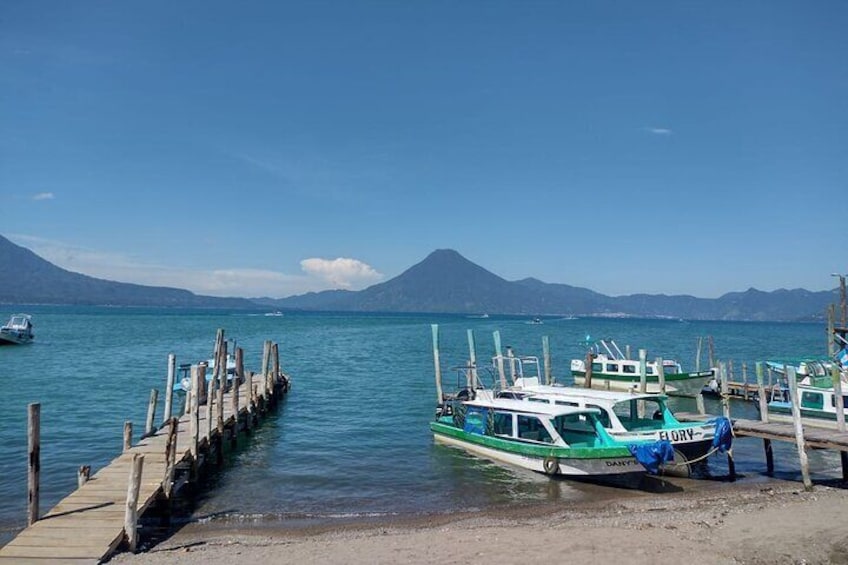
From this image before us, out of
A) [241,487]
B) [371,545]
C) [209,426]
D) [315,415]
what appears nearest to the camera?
[371,545]

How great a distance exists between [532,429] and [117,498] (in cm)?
1261

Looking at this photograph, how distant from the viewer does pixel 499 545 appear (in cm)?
1338

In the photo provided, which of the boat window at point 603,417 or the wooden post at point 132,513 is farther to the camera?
the boat window at point 603,417

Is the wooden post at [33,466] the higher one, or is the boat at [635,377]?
the wooden post at [33,466]

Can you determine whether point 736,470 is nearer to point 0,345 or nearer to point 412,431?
point 412,431

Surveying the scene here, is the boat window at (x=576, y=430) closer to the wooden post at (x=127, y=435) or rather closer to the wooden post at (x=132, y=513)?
the wooden post at (x=132, y=513)

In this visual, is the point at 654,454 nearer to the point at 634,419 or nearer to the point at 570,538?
the point at 634,419

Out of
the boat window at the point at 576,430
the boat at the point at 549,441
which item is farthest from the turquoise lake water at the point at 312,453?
the boat window at the point at 576,430

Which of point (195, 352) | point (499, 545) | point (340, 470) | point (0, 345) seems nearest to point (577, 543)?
point (499, 545)

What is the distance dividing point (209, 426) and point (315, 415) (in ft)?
37.0

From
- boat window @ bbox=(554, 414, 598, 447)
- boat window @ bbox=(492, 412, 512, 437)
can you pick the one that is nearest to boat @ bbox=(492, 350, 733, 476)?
boat window @ bbox=(554, 414, 598, 447)

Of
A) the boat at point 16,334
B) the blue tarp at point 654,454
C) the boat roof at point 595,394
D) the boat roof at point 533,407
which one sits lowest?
the blue tarp at point 654,454

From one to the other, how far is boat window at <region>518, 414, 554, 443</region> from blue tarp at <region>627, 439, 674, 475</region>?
3121 millimetres

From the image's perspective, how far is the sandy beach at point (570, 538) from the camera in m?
12.7
